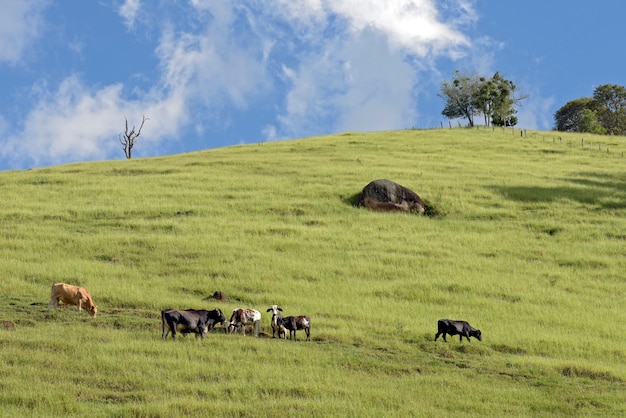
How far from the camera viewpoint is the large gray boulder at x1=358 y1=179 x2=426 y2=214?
148 ft

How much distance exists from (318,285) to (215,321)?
8384 mm

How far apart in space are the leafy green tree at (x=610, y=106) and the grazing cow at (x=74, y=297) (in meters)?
114

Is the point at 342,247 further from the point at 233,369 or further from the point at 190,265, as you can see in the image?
the point at 233,369

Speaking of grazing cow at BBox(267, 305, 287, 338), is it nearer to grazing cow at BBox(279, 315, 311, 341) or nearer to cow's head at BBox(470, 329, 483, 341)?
grazing cow at BBox(279, 315, 311, 341)

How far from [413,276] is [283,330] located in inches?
424

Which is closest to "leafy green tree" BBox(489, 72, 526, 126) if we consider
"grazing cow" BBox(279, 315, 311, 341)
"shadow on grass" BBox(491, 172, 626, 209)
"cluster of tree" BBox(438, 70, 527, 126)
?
"cluster of tree" BBox(438, 70, 527, 126)

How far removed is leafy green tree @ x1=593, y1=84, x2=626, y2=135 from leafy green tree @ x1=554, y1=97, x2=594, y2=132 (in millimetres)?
2131

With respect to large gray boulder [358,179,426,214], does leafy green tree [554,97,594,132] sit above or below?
above

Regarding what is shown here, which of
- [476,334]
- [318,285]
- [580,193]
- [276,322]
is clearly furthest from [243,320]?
[580,193]

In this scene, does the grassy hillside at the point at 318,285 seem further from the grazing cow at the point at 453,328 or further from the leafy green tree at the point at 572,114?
the leafy green tree at the point at 572,114

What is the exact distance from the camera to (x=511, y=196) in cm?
5003

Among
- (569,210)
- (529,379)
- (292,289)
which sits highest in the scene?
(569,210)

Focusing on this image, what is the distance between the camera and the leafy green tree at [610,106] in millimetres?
123625

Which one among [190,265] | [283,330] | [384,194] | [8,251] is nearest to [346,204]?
[384,194]
